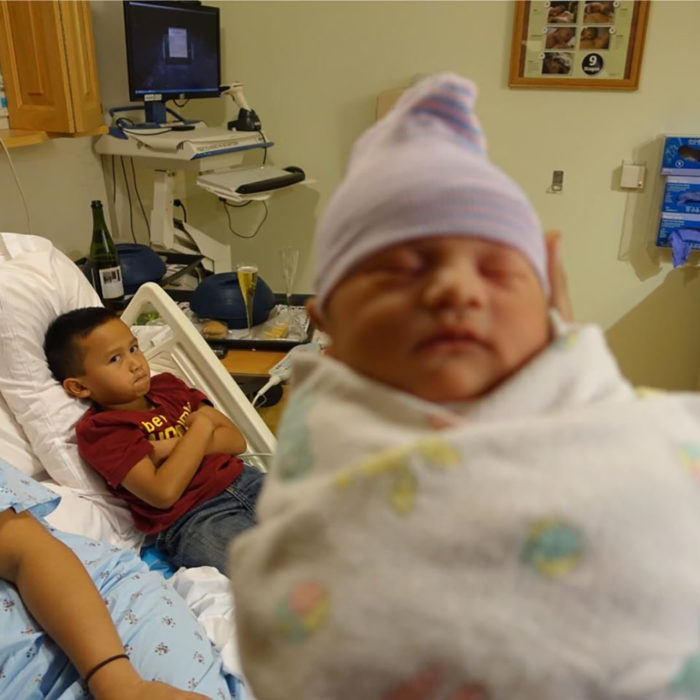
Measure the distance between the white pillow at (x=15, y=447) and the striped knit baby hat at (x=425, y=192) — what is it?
→ 114 cm

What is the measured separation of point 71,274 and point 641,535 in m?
1.54

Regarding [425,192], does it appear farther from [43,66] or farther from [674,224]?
[674,224]

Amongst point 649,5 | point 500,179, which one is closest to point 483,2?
point 649,5

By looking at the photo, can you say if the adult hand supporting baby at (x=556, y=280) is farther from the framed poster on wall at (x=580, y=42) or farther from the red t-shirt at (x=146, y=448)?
the framed poster on wall at (x=580, y=42)

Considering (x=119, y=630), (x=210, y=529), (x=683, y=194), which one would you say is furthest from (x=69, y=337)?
(x=683, y=194)

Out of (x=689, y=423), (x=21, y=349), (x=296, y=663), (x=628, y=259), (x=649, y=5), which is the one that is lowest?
(x=628, y=259)

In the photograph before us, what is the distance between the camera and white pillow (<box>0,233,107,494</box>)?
1.48 m

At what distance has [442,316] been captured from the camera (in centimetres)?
55

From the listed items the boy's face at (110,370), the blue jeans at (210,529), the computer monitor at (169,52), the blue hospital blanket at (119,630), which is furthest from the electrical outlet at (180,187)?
the blue hospital blanket at (119,630)

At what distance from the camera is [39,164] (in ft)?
7.98

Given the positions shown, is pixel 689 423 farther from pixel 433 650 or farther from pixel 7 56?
pixel 7 56

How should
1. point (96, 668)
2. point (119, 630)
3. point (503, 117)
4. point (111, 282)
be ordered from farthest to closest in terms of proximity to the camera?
point (503, 117) → point (111, 282) → point (119, 630) → point (96, 668)

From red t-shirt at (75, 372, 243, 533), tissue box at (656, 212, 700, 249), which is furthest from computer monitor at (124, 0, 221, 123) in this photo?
tissue box at (656, 212, 700, 249)

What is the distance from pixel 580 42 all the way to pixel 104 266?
2001 millimetres
